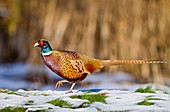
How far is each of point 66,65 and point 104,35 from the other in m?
6.96

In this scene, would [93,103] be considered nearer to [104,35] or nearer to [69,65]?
[69,65]

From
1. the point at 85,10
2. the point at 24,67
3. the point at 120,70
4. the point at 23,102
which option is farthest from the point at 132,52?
the point at 23,102

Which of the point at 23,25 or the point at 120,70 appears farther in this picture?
the point at 23,25

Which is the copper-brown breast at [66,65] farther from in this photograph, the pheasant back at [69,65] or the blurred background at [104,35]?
the blurred background at [104,35]

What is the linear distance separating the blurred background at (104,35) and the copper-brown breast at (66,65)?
20.2 feet

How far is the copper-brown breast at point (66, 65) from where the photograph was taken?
626 cm

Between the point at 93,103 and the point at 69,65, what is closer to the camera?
the point at 93,103

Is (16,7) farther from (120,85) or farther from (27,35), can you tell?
(120,85)

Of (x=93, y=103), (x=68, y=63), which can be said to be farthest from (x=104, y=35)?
(x=93, y=103)

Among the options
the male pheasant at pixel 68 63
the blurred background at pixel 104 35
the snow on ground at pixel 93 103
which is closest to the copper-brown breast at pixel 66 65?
the male pheasant at pixel 68 63

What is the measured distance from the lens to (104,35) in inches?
520

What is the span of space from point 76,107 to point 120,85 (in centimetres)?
687

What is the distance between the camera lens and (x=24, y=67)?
13953 millimetres

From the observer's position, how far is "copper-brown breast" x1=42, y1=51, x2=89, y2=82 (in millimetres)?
6258
